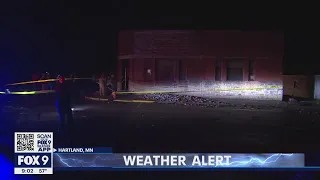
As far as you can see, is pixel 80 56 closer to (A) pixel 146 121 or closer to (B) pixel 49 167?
(A) pixel 146 121

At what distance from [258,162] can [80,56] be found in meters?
24.9

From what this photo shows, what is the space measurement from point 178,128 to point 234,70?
1377cm

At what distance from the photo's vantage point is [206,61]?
76.1 feet

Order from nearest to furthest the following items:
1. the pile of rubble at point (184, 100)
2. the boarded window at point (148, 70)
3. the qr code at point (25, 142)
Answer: the qr code at point (25, 142) < the pile of rubble at point (184, 100) < the boarded window at point (148, 70)

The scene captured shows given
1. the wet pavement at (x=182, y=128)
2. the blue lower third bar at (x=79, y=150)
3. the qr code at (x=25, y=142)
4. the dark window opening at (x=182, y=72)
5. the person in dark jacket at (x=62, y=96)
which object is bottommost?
the wet pavement at (x=182, y=128)

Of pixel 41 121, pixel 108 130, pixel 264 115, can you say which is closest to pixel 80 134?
pixel 108 130

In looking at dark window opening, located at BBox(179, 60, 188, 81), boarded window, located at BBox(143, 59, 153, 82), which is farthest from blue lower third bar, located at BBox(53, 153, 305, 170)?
boarded window, located at BBox(143, 59, 153, 82)

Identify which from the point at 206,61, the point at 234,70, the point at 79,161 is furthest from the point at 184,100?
the point at 79,161

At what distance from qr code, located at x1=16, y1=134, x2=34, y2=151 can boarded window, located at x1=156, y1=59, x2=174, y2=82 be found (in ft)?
57.6

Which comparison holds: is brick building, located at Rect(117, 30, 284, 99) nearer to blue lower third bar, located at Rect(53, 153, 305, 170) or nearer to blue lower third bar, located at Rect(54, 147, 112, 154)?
blue lower third bar, located at Rect(53, 153, 305, 170)

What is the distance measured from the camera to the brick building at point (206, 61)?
22.5 m

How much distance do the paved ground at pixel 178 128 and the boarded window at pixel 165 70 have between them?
294 inches

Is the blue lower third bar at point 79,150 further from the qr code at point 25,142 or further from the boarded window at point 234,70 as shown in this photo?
the boarded window at point 234,70

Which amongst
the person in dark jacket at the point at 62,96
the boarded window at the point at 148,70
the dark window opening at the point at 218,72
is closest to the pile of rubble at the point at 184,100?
the boarded window at the point at 148,70
